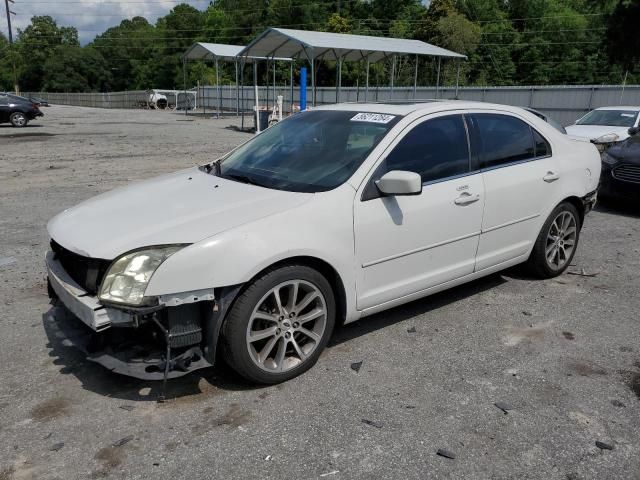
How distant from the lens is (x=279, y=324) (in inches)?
128

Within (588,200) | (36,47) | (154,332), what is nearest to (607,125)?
(588,200)

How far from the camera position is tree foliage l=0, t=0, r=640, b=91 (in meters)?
57.4

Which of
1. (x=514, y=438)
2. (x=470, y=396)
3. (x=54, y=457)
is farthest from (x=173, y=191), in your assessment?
(x=514, y=438)

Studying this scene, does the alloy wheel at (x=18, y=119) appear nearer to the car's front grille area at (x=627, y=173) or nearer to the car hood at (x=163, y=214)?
the car hood at (x=163, y=214)

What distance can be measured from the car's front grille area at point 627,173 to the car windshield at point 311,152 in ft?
18.7

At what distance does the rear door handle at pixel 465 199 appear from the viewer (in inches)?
157

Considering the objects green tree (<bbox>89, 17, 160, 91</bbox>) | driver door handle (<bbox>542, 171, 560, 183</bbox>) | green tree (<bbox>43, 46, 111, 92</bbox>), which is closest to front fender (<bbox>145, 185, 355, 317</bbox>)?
driver door handle (<bbox>542, 171, 560, 183</bbox>)

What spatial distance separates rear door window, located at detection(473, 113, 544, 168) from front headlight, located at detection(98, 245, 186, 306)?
8.44 ft

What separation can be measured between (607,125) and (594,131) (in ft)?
3.06

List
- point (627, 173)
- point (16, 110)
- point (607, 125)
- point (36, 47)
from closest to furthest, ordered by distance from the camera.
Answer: point (627, 173), point (607, 125), point (16, 110), point (36, 47)

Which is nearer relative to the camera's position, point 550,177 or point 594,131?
point 550,177

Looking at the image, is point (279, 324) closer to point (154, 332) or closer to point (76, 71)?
point (154, 332)

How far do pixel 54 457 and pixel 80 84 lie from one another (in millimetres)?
109292

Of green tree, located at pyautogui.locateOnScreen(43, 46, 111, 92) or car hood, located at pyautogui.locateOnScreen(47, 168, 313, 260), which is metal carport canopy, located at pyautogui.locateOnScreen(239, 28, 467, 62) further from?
green tree, located at pyautogui.locateOnScreen(43, 46, 111, 92)
